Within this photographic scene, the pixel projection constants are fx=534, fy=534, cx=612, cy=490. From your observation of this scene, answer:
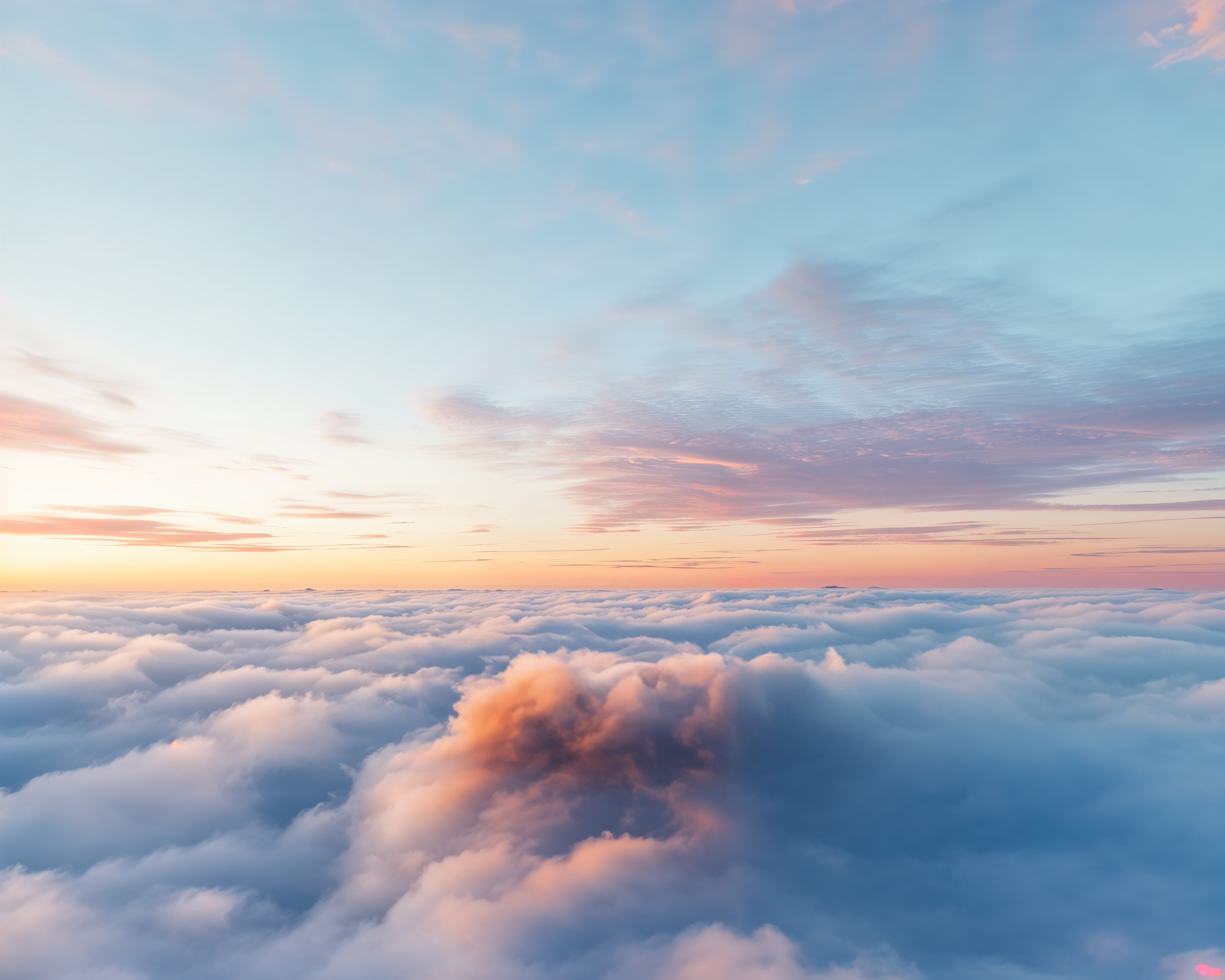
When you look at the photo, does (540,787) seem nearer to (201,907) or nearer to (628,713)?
(628,713)

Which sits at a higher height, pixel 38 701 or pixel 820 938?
pixel 38 701

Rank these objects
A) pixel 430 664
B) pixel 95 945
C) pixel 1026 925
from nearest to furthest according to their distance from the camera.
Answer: pixel 95 945 → pixel 1026 925 → pixel 430 664

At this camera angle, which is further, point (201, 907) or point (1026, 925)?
point (1026, 925)

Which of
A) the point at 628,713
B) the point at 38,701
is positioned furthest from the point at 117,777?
the point at 628,713

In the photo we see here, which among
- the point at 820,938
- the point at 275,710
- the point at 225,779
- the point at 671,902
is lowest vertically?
the point at 820,938

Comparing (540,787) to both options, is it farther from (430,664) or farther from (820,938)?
(430,664)

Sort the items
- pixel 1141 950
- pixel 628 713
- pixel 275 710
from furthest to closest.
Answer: pixel 275 710 → pixel 628 713 → pixel 1141 950

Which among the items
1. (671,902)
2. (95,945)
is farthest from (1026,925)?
(95,945)

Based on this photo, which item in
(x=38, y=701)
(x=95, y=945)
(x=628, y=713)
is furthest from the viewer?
(x=38, y=701)

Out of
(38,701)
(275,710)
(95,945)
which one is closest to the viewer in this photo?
(95,945)
